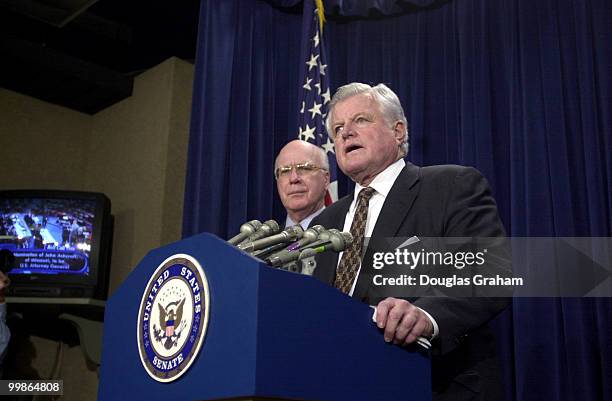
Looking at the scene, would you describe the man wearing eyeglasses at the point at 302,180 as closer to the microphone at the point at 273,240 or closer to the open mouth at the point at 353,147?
the open mouth at the point at 353,147

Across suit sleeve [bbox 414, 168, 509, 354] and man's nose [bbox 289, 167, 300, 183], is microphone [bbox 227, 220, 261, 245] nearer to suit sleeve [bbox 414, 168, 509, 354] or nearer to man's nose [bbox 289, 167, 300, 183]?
suit sleeve [bbox 414, 168, 509, 354]

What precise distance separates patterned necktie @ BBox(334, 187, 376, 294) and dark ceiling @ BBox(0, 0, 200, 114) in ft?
8.75

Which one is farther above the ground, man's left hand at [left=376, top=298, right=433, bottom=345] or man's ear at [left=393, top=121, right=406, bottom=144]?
man's ear at [left=393, top=121, right=406, bottom=144]

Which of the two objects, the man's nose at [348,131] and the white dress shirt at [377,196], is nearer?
the white dress shirt at [377,196]

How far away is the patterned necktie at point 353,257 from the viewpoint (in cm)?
198

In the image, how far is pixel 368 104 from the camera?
92.5 inches

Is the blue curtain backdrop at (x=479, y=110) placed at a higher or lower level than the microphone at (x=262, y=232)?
higher

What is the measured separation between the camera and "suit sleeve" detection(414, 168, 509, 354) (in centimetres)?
157

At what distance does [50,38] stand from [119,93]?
1.84ft

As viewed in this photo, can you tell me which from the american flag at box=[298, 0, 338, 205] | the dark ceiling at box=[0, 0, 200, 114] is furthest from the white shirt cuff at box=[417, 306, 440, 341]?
the dark ceiling at box=[0, 0, 200, 114]

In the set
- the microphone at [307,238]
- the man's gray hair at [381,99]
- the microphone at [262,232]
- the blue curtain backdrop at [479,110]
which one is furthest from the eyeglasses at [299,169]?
the microphone at [307,238]

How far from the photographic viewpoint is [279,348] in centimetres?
126

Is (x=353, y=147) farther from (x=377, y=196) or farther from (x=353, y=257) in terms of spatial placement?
(x=353, y=257)

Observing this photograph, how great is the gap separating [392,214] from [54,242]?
2.93m
